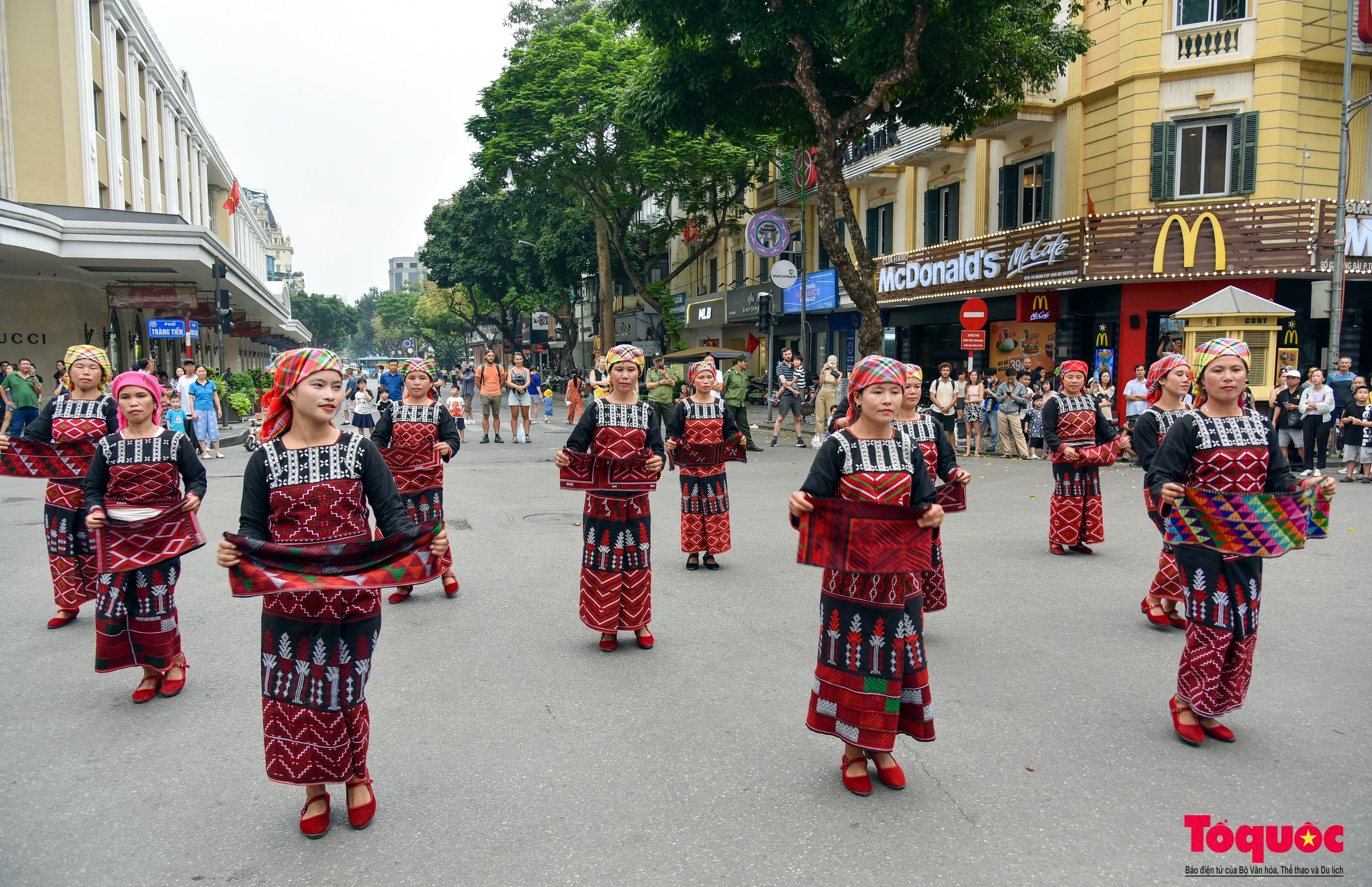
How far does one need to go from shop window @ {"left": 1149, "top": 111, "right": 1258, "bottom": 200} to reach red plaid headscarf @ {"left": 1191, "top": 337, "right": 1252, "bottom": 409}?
15791 millimetres

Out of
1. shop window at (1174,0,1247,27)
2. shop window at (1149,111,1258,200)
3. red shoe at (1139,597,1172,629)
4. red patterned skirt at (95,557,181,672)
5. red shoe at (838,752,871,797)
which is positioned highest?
shop window at (1174,0,1247,27)

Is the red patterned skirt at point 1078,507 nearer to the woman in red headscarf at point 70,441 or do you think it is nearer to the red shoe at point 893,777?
the red shoe at point 893,777

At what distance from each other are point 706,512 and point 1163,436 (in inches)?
150

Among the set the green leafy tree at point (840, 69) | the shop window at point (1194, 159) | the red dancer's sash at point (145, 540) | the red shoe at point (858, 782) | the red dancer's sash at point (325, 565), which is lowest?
the red shoe at point (858, 782)

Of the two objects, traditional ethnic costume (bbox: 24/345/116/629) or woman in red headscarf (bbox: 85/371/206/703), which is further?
traditional ethnic costume (bbox: 24/345/116/629)

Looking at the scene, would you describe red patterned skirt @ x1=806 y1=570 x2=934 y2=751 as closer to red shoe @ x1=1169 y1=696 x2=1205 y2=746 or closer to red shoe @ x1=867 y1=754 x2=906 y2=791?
red shoe @ x1=867 y1=754 x2=906 y2=791

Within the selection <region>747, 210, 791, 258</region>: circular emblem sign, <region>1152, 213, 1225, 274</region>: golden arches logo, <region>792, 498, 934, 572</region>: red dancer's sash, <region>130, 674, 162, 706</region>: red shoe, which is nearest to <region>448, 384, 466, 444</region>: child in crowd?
<region>130, 674, 162, 706</region>: red shoe

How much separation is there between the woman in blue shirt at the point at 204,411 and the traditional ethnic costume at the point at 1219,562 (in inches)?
649

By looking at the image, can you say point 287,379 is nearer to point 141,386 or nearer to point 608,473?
point 141,386

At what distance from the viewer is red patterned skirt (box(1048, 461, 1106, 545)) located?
28.4 feet

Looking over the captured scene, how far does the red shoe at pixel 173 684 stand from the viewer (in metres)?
5.11

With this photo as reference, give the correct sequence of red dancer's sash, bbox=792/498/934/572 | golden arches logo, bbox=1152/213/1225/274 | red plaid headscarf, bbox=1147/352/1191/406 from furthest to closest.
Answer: golden arches logo, bbox=1152/213/1225/274 < red plaid headscarf, bbox=1147/352/1191/406 < red dancer's sash, bbox=792/498/934/572

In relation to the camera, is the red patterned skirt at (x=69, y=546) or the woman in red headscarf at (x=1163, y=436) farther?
the red patterned skirt at (x=69, y=546)

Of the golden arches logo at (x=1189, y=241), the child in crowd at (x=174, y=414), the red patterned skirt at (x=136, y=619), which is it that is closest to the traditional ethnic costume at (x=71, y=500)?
the red patterned skirt at (x=136, y=619)
